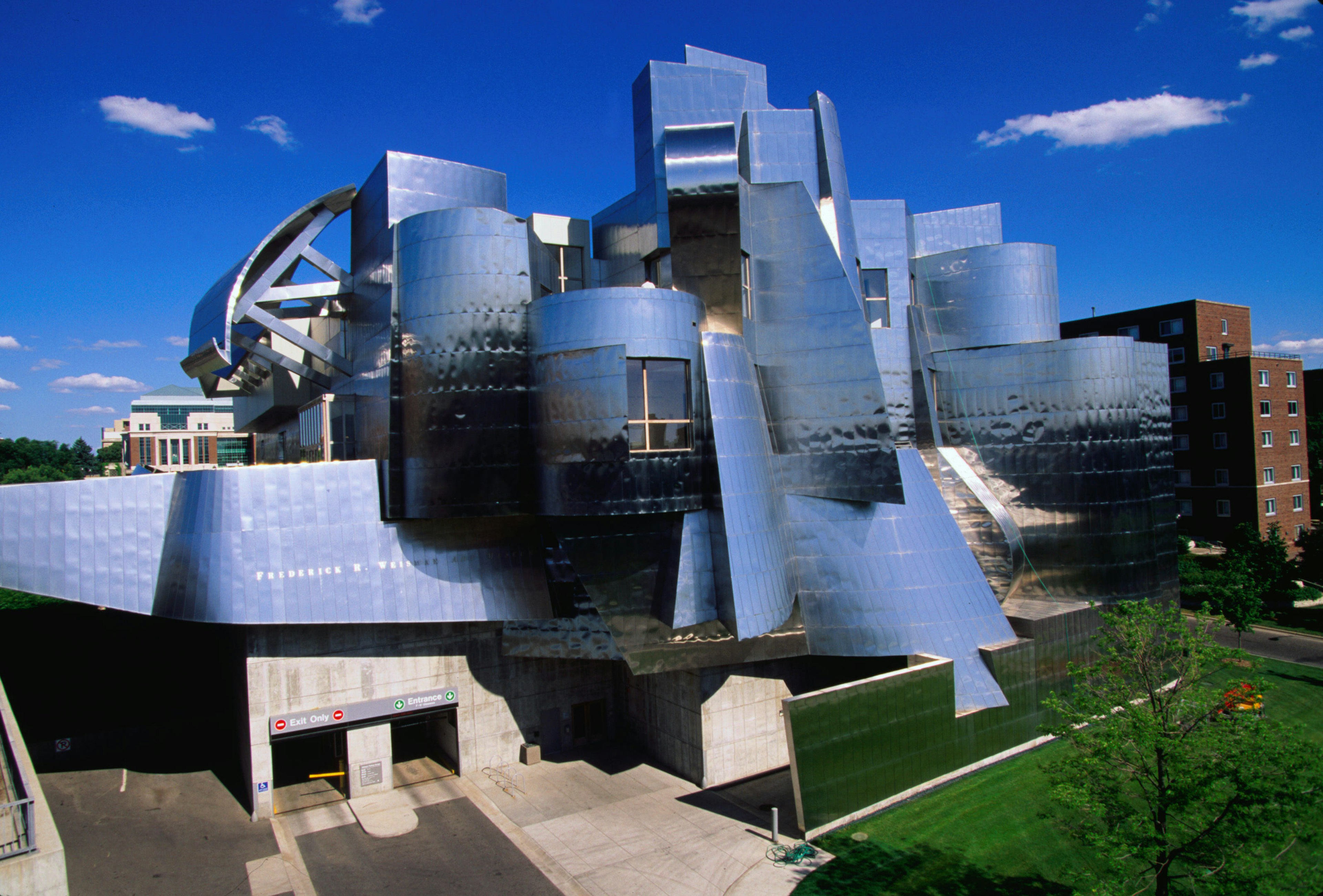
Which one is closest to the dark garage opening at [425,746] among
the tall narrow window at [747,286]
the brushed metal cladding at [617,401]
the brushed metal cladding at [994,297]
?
the brushed metal cladding at [617,401]

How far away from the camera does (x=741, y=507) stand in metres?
23.6

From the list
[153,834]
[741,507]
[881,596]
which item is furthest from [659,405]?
[153,834]

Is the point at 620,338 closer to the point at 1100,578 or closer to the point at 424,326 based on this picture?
the point at 424,326

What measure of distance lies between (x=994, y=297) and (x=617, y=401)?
21.8 meters

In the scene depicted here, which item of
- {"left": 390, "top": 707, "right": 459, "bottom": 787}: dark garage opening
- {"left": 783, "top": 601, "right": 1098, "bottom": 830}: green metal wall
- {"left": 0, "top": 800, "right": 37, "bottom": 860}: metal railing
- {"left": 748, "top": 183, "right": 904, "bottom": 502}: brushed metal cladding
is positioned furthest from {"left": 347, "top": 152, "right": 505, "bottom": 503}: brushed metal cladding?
{"left": 783, "top": 601, "right": 1098, "bottom": 830}: green metal wall

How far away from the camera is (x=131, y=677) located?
116 feet

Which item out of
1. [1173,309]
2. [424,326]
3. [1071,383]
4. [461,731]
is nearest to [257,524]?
[424,326]

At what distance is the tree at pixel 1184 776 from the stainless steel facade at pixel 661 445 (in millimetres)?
9925

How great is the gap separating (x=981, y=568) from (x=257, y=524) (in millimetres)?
27176

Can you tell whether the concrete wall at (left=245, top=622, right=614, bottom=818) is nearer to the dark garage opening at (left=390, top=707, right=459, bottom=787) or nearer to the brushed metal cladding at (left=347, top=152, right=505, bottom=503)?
Answer: the dark garage opening at (left=390, top=707, right=459, bottom=787)

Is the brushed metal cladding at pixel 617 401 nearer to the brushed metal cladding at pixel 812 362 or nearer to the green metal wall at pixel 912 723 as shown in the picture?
the brushed metal cladding at pixel 812 362

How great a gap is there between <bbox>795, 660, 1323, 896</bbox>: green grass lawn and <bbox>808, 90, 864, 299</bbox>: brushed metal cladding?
1745 centimetres

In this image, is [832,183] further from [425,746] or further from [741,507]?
[425,746]

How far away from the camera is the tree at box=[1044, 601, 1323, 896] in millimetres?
12820
